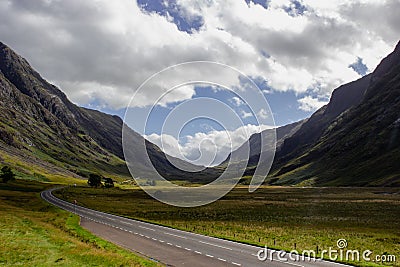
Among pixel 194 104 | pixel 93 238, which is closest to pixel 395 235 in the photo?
pixel 194 104

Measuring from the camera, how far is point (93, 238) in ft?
120

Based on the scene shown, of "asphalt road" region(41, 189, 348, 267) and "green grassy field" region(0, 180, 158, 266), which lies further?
"asphalt road" region(41, 189, 348, 267)

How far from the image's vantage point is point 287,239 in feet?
133

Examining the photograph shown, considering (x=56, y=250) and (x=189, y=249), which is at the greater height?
(x=189, y=249)

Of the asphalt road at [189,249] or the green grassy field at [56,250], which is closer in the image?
the green grassy field at [56,250]

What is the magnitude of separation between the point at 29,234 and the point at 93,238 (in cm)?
753

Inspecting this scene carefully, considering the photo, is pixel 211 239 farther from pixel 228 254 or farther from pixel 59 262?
pixel 59 262

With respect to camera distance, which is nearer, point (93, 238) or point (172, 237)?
point (93, 238)

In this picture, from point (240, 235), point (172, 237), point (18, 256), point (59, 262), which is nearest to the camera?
point (59, 262)

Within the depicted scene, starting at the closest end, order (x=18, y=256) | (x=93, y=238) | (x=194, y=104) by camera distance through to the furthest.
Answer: (x=18, y=256), (x=194, y=104), (x=93, y=238)

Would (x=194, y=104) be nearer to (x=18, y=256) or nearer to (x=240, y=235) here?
(x=18, y=256)

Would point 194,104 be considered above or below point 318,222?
above

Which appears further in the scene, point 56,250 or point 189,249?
point 189,249

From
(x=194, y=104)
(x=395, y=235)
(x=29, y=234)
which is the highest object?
(x=194, y=104)
